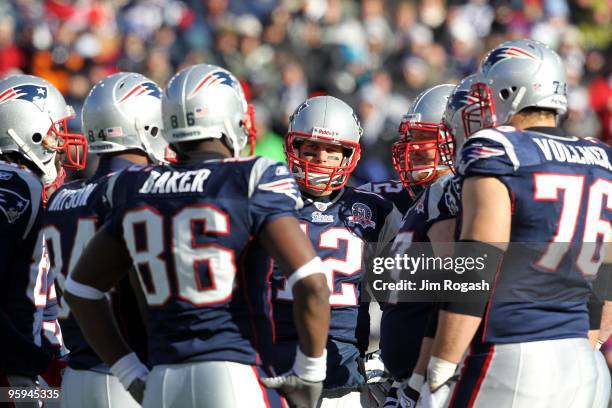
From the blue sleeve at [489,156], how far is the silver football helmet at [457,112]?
0.71 m

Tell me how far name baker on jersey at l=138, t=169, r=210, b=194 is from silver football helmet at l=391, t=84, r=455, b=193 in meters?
1.84

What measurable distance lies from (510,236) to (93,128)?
1949 millimetres

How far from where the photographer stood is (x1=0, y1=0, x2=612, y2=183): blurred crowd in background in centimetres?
1204

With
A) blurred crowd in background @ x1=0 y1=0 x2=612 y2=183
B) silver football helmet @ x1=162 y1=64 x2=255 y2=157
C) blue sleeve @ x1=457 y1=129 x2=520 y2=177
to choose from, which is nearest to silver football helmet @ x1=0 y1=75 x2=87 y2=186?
silver football helmet @ x1=162 y1=64 x2=255 y2=157

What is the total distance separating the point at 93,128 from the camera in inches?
186

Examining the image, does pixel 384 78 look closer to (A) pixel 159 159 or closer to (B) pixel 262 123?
(B) pixel 262 123

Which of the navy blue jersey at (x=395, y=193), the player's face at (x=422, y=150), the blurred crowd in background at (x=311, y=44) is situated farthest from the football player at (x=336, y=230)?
the blurred crowd in background at (x=311, y=44)

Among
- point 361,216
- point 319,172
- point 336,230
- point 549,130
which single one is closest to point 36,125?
point 319,172

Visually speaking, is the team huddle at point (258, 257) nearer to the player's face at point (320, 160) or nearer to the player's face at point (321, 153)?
the player's face at point (320, 160)

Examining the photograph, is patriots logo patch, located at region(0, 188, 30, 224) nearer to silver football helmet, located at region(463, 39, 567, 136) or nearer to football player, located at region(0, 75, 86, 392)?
football player, located at region(0, 75, 86, 392)

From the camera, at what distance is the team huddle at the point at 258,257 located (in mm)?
3625

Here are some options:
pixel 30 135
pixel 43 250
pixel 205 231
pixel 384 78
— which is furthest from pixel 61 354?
pixel 384 78

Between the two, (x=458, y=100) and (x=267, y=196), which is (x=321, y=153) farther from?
(x=267, y=196)

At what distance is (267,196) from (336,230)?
1.61 m
